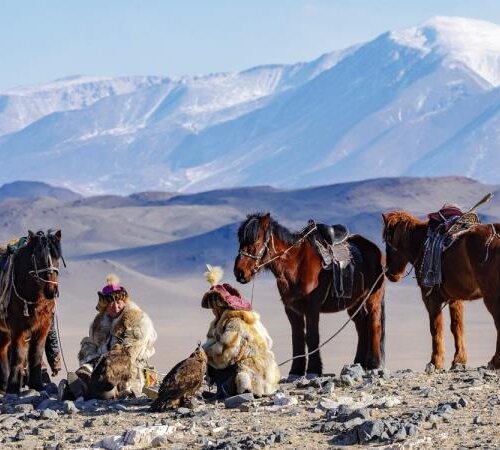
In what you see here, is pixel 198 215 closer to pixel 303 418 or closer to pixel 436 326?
pixel 436 326

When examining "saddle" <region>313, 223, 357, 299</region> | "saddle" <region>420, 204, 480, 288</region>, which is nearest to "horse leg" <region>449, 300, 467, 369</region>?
"saddle" <region>420, 204, 480, 288</region>

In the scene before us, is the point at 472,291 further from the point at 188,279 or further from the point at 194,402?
the point at 188,279

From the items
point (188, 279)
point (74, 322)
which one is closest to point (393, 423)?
point (74, 322)

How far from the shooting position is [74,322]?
165 ft

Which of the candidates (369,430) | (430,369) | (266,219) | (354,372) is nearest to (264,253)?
(266,219)

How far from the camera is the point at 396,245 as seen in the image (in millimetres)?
14945

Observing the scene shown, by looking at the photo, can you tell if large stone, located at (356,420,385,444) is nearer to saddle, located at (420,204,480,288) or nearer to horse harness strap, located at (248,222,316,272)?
horse harness strap, located at (248,222,316,272)

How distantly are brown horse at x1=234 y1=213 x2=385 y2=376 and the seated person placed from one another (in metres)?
1.25

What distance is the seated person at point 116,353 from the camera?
13.0 m

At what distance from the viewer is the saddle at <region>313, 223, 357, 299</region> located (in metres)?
14.5

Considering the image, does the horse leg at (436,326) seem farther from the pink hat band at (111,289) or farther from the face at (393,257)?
the pink hat band at (111,289)

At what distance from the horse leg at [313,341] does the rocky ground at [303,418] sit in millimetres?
884

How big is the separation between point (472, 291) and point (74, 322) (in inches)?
1454

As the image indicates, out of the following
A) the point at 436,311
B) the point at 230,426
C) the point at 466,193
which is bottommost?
the point at 230,426
